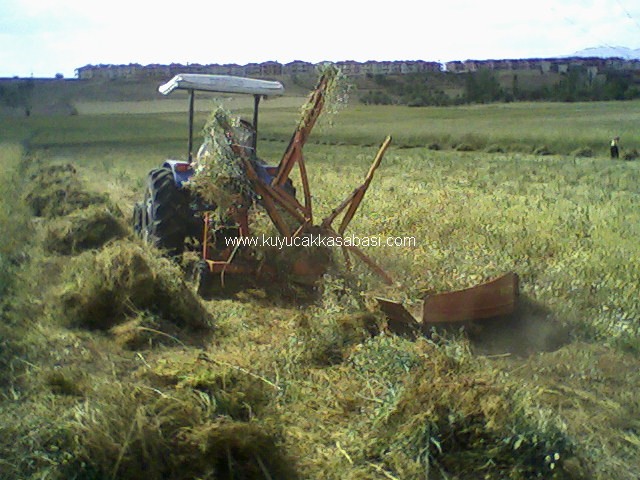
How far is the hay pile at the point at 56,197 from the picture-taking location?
986 cm

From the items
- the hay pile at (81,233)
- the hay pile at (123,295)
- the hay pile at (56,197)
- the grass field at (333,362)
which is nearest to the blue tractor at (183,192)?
the grass field at (333,362)

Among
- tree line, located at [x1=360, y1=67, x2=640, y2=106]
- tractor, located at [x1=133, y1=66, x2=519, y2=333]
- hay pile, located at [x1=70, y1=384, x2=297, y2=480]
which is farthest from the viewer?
tree line, located at [x1=360, y1=67, x2=640, y2=106]

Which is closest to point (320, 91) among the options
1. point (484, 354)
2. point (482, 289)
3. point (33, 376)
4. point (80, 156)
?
point (482, 289)

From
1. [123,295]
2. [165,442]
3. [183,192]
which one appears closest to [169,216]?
[183,192]

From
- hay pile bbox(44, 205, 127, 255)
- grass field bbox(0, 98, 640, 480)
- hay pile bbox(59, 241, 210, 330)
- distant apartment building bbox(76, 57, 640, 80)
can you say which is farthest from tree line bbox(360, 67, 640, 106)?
hay pile bbox(59, 241, 210, 330)

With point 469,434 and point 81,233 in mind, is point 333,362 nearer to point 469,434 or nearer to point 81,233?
point 469,434

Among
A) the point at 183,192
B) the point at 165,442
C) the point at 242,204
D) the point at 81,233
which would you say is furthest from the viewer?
the point at 81,233

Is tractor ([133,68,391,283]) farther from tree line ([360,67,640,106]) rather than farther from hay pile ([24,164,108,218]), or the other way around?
tree line ([360,67,640,106])

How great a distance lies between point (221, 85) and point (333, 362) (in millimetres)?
3294

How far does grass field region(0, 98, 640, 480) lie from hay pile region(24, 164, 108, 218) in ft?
0.28

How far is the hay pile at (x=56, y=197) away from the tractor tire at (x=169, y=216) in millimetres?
2877

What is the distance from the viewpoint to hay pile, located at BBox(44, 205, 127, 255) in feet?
24.7

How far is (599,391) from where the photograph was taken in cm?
436

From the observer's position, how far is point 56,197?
10.4 metres
